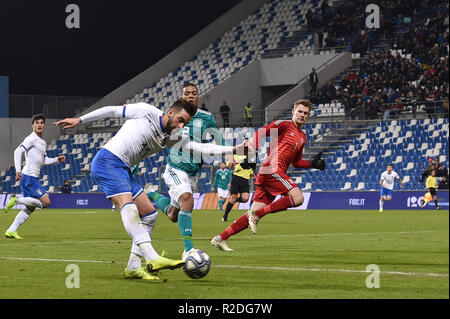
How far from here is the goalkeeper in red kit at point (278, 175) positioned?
45.1ft

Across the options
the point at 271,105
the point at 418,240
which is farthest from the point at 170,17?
the point at 418,240

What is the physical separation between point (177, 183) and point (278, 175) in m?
2.74

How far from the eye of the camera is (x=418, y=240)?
16.6 metres

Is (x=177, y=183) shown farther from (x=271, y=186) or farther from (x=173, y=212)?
(x=271, y=186)

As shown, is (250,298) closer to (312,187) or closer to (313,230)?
(313,230)

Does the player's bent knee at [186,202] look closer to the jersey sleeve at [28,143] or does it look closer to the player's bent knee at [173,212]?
the player's bent knee at [173,212]

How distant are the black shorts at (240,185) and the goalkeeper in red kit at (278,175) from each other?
1045 cm

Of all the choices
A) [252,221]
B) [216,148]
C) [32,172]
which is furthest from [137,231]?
[32,172]

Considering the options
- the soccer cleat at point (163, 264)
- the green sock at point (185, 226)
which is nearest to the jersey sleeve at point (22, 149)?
the green sock at point (185, 226)

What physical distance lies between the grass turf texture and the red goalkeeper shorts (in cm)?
89

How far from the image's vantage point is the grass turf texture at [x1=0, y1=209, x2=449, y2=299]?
8.51 m

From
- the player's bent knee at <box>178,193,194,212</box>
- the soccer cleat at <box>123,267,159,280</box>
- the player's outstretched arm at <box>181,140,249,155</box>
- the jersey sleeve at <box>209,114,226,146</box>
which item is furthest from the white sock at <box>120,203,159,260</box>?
the jersey sleeve at <box>209,114,226,146</box>

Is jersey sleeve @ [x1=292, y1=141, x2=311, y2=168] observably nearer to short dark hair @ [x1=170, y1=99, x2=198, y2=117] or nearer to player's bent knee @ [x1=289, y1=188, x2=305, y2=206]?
player's bent knee @ [x1=289, y1=188, x2=305, y2=206]

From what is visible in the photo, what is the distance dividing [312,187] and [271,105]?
24.0ft
